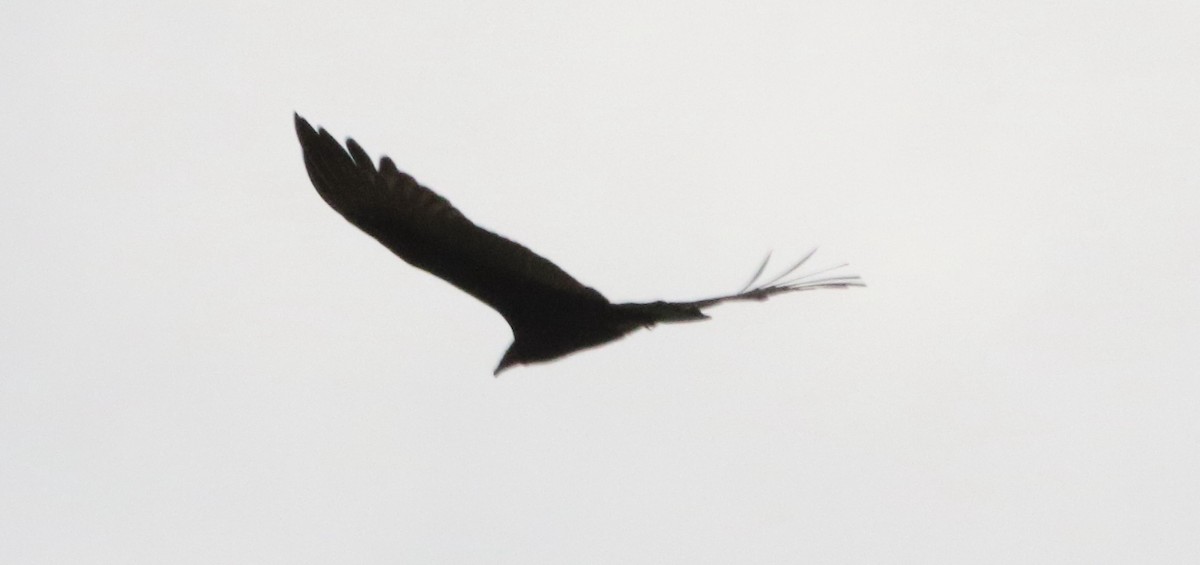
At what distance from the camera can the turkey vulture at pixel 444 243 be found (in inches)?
320

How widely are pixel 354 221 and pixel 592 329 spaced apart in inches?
64.0

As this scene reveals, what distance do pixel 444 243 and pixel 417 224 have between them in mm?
205

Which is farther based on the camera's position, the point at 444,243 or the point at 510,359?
the point at 510,359

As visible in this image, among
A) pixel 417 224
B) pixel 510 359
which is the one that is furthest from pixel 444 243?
pixel 510 359

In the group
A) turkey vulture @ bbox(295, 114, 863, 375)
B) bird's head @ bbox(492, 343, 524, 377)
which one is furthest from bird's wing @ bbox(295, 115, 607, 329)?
bird's head @ bbox(492, 343, 524, 377)

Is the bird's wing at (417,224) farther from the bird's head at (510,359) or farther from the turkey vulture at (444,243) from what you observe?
the bird's head at (510,359)

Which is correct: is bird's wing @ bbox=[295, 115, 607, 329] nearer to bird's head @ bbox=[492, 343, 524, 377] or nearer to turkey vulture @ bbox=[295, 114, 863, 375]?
turkey vulture @ bbox=[295, 114, 863, 375]

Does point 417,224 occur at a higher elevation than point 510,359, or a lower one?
higher

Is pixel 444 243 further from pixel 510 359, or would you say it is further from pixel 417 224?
pixel 510 359

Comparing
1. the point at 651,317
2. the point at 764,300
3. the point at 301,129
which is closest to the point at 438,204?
the point at 301,129

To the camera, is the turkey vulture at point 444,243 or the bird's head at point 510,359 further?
the bird's head at point 510,359

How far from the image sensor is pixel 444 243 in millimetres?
8211

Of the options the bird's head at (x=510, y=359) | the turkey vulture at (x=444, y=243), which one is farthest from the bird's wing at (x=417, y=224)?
the bird's head at (x=510, y=359)

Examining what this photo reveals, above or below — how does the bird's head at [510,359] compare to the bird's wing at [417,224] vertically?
below
